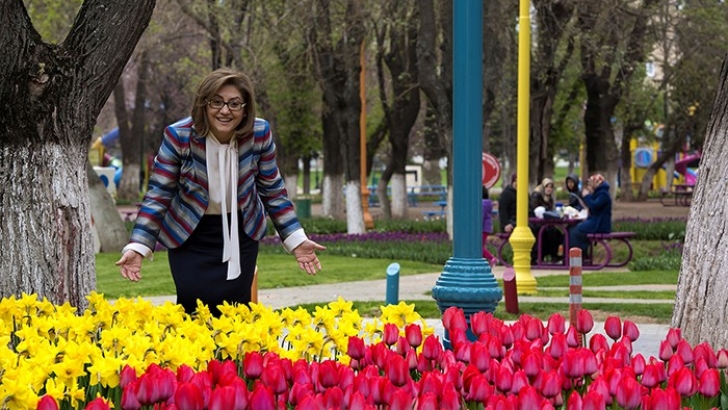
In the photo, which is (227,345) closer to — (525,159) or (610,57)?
(525,159)

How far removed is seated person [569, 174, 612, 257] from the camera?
71.4ft

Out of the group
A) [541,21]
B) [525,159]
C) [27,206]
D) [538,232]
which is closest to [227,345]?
[27,206]

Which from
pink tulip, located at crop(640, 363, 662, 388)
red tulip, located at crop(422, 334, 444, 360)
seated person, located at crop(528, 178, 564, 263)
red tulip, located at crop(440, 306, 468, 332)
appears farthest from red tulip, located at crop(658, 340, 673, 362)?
seated person, located at crop(528, 178, 564, 263)

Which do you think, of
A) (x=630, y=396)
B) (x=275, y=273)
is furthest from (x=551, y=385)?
(x=275, y=273)

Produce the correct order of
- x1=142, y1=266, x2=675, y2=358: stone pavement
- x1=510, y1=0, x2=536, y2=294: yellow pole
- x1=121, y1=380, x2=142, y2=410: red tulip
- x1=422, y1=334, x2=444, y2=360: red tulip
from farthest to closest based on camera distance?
1. x1=510, y1=0, x2=536, y2=294: yellow pole
2. x1=142, y1=266, x2=675, y2=358: stone pavement
3. x1=422, y1=334, x2=444, y2=360: red tulip
4. x1=121, y1=380, x2=142, y2=410: red tulip

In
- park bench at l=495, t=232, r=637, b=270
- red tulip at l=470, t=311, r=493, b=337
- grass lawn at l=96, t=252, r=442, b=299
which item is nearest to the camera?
red tulip at l=470, t=311, r=493, b=337

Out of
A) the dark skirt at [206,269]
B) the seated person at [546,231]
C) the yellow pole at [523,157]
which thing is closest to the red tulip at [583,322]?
the dark skirt at [206,269]

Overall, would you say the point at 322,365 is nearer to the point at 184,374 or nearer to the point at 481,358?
the point at 184,374

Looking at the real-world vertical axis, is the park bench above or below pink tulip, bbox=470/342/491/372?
below

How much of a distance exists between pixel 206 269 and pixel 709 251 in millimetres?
2660

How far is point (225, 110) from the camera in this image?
22.2 feet

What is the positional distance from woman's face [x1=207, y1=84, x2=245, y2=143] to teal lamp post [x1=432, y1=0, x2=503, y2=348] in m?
2.02

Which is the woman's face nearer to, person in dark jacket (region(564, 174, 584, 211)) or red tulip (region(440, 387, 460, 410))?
red tulip (region(440, 387, 460, 410))

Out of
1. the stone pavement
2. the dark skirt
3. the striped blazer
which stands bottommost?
the stone pavement
